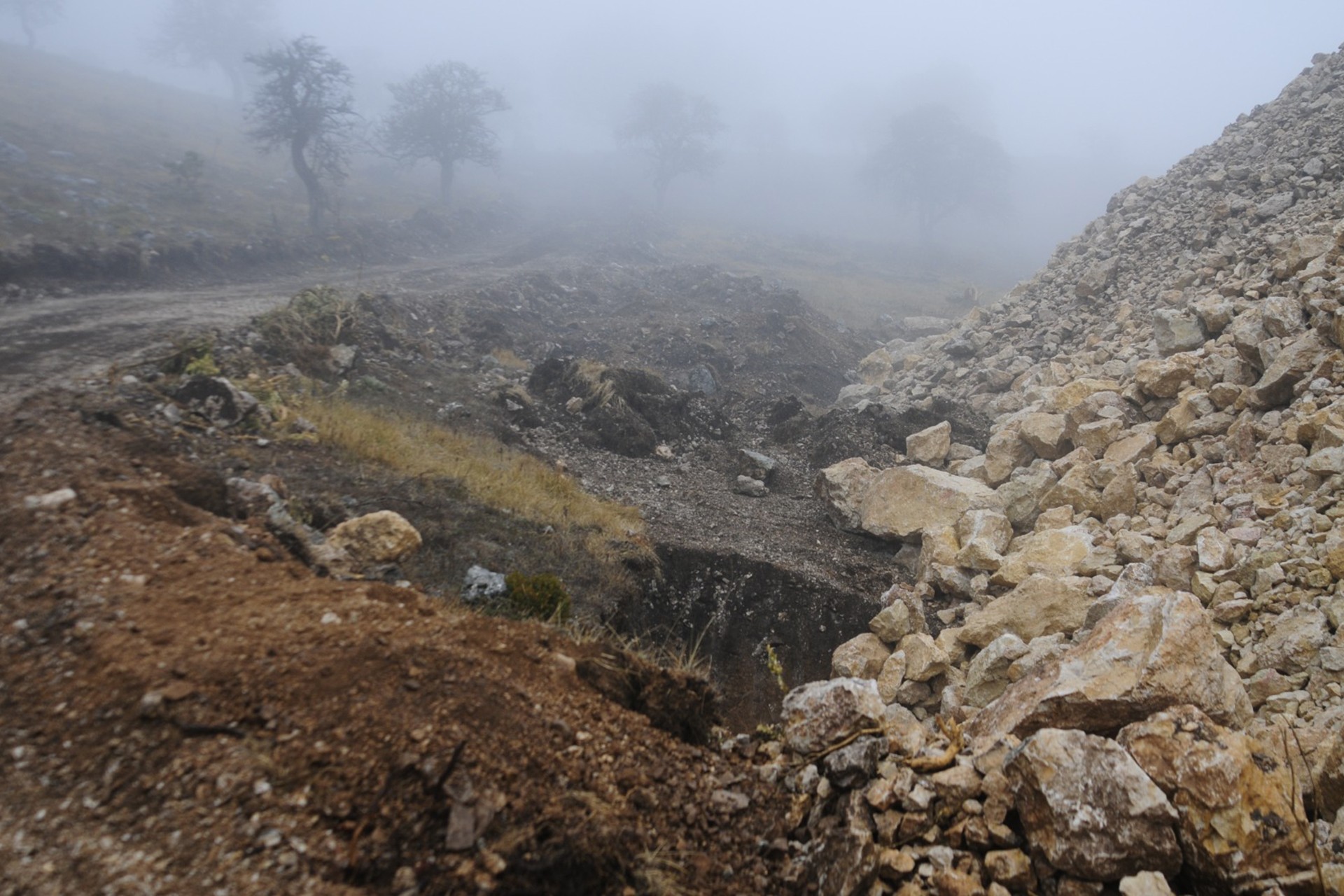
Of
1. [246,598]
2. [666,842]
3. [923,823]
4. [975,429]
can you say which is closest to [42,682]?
[246,598]

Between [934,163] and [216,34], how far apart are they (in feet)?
220

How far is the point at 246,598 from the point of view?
13.2 ft

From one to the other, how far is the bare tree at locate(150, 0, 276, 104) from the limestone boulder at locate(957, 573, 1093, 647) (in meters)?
76.5

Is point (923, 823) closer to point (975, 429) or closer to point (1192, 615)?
point (1192, 615)

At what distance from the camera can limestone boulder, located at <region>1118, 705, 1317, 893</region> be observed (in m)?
2.71

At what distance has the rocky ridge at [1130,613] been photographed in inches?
114

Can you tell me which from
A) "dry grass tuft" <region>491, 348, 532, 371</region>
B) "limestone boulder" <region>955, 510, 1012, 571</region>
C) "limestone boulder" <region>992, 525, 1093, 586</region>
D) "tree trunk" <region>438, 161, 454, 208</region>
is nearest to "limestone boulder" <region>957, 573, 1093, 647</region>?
"limestone boulder" <region>992, 525, 1093, 586</region>

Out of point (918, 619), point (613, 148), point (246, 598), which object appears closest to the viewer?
point (246, 598)

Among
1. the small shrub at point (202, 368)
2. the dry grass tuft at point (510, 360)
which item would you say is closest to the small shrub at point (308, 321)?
the small shrub at point (202, 368)

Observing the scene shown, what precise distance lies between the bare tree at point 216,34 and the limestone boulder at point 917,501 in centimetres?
7379

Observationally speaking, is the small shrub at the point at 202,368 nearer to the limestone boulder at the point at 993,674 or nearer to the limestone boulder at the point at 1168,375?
the limestone boulder at the point at 993,674

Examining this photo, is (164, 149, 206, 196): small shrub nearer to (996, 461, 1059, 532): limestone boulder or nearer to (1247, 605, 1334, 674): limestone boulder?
(996, 461, 1059, 532): limestone boulder

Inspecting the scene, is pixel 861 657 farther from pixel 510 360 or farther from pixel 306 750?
pixel 510 360

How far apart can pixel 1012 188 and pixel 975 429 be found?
94.9 metres
